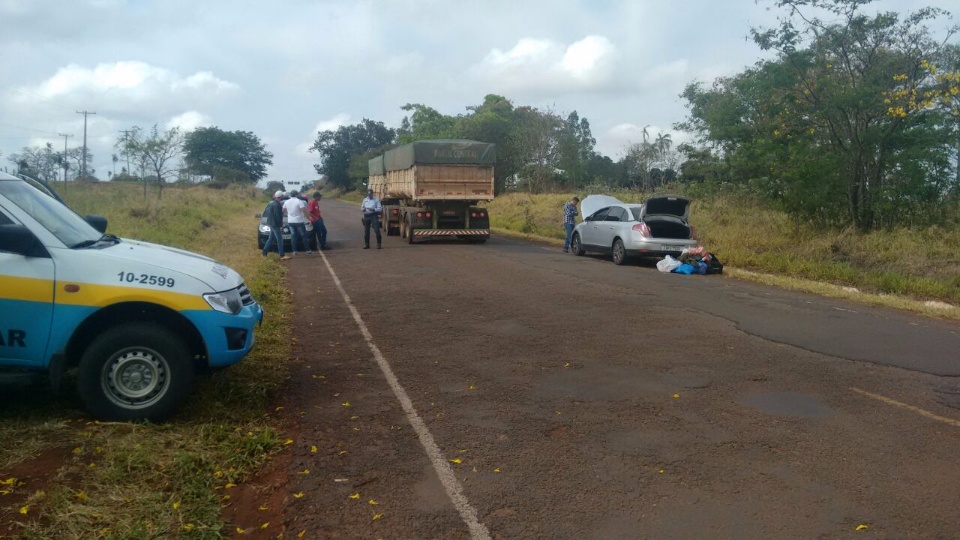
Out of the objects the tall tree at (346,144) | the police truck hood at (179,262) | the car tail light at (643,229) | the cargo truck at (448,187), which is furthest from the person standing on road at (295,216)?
the tall tree at (346,144)

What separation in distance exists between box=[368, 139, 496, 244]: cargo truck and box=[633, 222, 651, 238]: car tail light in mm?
6122

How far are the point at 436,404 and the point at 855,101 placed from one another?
1440 centimetres

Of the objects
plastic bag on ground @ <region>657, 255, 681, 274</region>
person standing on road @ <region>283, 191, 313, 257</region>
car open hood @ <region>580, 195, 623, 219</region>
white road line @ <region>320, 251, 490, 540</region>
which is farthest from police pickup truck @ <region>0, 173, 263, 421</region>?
car open hood @ <region>580, 195, 623, 219</region>

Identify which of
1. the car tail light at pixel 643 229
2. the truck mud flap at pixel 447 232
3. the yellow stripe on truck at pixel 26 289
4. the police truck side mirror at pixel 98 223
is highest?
the car tail light at pixel 643 229

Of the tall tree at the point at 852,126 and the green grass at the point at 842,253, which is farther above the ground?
the tall tree at the point at 852,126

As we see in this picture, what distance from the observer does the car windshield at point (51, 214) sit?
544 cm

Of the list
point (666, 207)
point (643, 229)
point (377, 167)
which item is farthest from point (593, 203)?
point (377, 167)

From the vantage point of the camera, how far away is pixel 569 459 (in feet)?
15.9

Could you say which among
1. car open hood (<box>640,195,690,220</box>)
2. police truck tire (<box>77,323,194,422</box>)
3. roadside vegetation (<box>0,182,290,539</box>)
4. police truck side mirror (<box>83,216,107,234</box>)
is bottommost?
roadside vegetation (<box>0,182,290,539</box>)

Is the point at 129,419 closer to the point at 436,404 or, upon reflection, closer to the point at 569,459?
the point at 436,404

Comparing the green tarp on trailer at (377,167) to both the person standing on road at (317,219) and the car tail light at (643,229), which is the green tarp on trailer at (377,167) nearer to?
the person standing on road at (317,219)

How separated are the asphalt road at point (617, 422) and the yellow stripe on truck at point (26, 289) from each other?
1904mm

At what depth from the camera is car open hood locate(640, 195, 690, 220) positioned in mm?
16688

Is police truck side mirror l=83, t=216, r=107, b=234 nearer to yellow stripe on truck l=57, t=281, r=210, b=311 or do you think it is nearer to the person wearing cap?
yellow stripe on truck l=57, t=281, r=210, b=311
